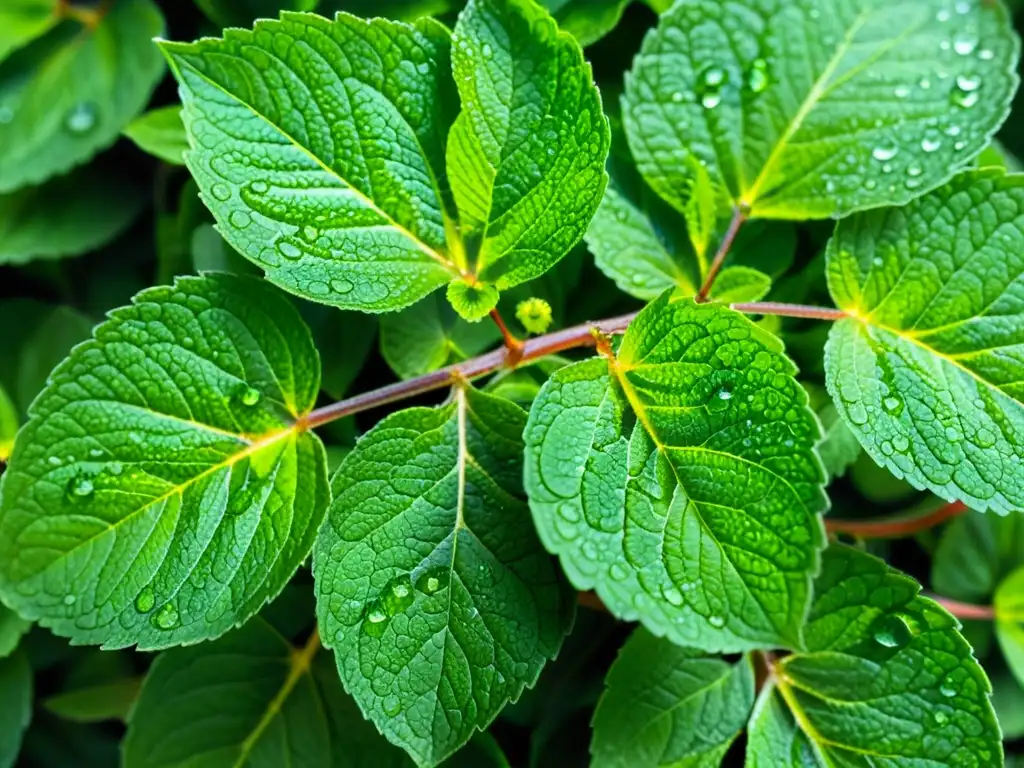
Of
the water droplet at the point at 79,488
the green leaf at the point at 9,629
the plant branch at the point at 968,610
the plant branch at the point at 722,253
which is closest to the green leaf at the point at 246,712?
the green leaf at the point at 9,629

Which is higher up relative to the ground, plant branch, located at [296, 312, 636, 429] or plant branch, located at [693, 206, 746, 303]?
plant branch, located at [693, 206, 746, 303]

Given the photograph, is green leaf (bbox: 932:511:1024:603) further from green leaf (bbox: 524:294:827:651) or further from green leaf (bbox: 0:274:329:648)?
green leaf (bbox: 0:274:329:648)

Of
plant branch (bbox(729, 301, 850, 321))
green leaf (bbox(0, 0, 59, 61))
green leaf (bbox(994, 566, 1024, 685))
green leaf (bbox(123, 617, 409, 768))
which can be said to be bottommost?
green leaf (bbox(123, 617, 409, 768))

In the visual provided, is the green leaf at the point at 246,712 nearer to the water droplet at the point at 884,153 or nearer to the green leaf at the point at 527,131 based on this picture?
the green leaf at the point at 527,131

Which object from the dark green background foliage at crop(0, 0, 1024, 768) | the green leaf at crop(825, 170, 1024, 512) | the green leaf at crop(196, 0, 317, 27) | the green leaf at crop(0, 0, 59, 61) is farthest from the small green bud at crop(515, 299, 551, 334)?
the green leaf at crop(0, 0, 59, 61)

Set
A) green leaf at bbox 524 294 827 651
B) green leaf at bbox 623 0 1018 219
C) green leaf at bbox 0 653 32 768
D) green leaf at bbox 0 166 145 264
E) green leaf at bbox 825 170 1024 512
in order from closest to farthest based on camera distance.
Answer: green leaf at bbox 524 294 827 651 < green leaf at bbox 825 170 1024 512 < green leaf at bbox 623 0 1018 219 < green leaf at bbox 0 653 32 768 < green leaf at bbox 0 166 145 264

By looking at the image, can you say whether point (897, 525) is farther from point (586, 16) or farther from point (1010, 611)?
point (586, 16)

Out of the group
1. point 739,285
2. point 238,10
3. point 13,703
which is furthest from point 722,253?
point 13,703
